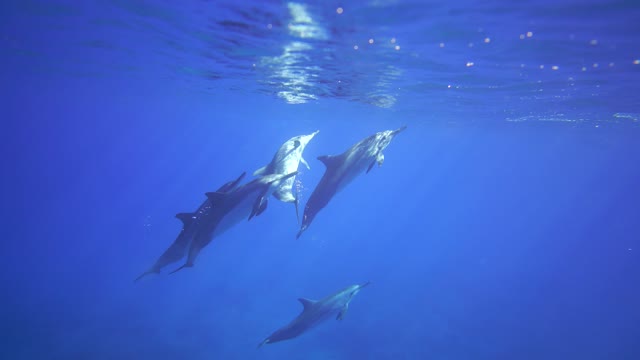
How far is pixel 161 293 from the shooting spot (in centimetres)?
2916

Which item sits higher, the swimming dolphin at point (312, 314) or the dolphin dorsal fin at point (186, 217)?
the dolphin dorsal fin at point (186, 217)

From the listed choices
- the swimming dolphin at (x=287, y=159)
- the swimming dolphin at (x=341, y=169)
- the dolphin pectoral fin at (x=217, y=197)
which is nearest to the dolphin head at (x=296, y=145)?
the swimming dolphin at (x=287, y=159)

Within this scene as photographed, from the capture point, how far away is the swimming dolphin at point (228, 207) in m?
6.93

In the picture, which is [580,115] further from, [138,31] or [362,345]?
[138,31]

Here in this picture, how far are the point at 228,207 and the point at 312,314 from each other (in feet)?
16.8

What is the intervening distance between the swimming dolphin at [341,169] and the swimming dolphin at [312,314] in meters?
3.92

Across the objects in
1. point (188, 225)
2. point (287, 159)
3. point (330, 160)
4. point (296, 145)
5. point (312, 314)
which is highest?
point (296, 145)

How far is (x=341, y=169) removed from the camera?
7961 millimetres

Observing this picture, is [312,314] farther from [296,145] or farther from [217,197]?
[217,197]

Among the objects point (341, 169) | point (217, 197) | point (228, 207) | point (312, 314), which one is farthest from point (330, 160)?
point (312, 314)

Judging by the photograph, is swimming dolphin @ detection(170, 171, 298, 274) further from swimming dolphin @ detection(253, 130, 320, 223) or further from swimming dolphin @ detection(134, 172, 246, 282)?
→ swimming dolphin @ detection(253, 130, 320, 223)

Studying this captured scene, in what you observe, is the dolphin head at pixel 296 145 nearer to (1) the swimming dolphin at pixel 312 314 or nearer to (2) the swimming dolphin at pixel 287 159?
(2) the swimming dolphin at pixel 287 159

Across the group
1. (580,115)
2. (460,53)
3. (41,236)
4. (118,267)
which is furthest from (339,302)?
(41,236)

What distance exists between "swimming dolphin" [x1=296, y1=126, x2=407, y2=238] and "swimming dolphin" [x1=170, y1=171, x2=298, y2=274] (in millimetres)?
886
